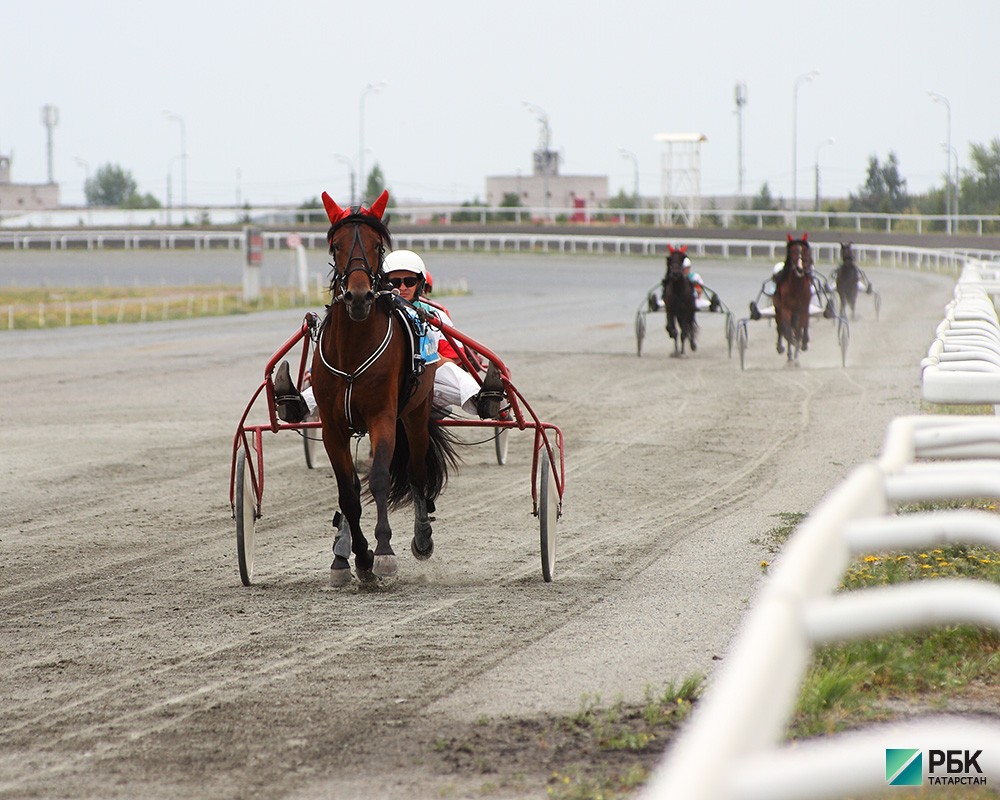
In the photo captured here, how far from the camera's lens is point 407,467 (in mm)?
6797

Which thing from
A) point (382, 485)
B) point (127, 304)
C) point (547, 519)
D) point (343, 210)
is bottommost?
point (547, 519)

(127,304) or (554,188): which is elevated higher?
(554,188)

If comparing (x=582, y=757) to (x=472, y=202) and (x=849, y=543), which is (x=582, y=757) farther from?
(x=472, y=202)

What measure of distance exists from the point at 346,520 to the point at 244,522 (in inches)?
17.9

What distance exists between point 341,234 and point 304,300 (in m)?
31.6

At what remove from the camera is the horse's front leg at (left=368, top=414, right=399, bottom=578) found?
6.16 metres

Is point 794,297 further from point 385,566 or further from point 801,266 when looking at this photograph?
point 385,566

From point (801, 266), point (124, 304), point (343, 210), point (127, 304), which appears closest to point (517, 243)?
point (127, 304)

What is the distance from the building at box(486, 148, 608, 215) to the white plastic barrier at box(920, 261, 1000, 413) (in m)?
89.7

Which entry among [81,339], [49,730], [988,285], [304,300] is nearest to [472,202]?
[304,300]

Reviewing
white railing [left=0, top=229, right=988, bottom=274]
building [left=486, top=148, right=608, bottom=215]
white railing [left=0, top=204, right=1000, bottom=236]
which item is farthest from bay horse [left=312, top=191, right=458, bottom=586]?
building [left=486, top=148, right=608, bottom=215]

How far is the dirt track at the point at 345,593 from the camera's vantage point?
156 inches

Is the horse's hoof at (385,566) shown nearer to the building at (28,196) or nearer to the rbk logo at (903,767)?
the rbk logo at (903,767)

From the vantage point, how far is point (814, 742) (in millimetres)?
3766
